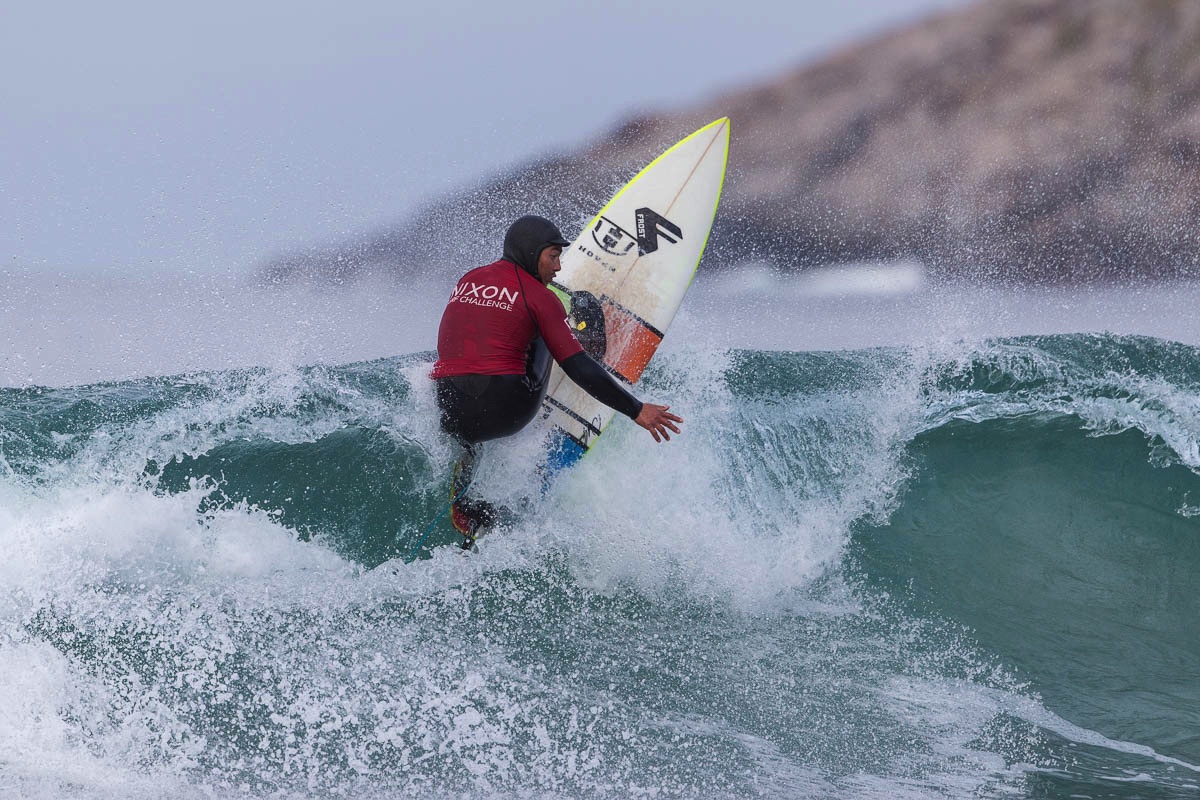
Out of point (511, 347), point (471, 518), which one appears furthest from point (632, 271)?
point (471, 518)

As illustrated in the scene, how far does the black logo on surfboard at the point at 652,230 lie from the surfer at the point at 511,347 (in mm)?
1092

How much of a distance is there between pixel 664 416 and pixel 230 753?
5.96 feet

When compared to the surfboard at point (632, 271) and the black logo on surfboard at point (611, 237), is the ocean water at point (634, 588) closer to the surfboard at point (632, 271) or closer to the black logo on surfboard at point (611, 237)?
the surfboard at point (632, 271)

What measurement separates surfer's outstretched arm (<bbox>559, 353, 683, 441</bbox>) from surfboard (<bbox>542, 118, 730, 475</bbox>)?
0.73 meters

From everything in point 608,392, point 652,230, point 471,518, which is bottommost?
point 471,518

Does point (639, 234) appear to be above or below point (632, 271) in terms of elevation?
above

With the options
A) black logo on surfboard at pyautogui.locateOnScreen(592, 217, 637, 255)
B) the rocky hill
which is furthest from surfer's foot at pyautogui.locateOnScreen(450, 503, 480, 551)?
the rocky hill

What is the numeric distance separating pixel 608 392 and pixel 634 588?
0.98 meters

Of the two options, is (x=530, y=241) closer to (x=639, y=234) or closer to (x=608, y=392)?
(x=608, y=392)

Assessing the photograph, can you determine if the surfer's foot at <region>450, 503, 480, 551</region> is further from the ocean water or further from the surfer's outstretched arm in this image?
the surfer's outstretched arm

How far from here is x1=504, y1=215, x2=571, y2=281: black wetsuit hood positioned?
3.44 meters

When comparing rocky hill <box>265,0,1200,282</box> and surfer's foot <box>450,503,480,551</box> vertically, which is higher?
rocky hill <box>265,0,1200,282</box>

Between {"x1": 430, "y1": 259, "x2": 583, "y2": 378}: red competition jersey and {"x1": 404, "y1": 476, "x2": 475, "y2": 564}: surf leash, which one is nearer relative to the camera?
{"x1": 430, "y1": 259, "x2": 583, "y2": 378}: red competition jersey

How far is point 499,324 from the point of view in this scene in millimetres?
3398
